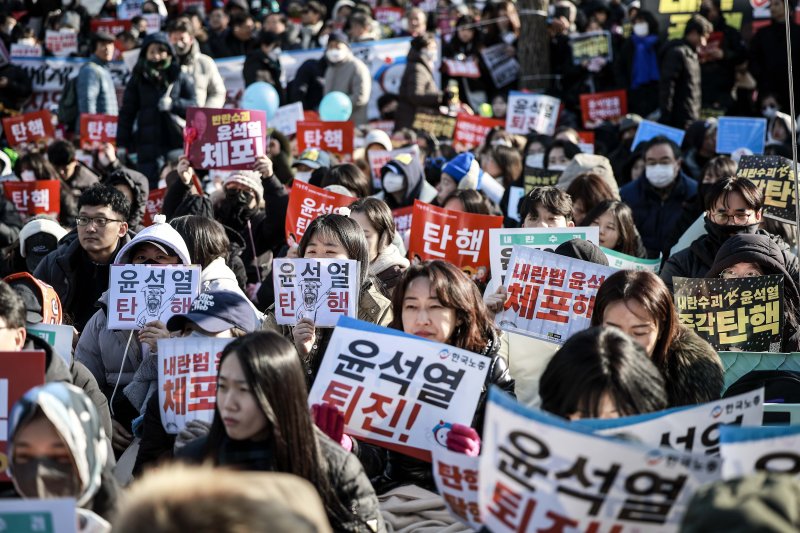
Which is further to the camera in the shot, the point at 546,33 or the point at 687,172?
the point at 546,33

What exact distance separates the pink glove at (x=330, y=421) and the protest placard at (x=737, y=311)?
7.33 ft

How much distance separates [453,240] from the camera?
8078mm

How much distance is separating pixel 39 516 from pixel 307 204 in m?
5.40

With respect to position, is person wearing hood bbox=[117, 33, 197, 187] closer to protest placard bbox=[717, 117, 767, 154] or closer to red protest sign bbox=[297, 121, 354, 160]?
red protest sign bbox=[297, 121, 354, 160]

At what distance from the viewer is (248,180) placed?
29.3ft

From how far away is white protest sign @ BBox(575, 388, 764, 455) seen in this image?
149 inches

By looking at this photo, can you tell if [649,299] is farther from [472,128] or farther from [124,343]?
[472,128]

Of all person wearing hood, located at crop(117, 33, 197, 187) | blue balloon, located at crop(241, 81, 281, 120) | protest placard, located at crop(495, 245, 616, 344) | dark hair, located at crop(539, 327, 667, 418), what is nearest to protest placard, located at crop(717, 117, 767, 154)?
person wearing hood, located at crop(117, 33, 197, 187)

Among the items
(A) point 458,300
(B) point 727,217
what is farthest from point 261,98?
(A) point 458,300

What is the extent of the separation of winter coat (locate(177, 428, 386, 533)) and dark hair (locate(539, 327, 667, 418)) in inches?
27.2

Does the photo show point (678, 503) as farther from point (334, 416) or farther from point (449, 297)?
point (449, 297)

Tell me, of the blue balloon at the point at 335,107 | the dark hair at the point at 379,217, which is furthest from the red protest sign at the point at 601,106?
the dark hair at the point at 379,217

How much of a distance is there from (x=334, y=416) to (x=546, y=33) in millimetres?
12648

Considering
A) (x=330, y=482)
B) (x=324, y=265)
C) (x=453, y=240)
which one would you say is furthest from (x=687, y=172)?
(x=330, y=482)
